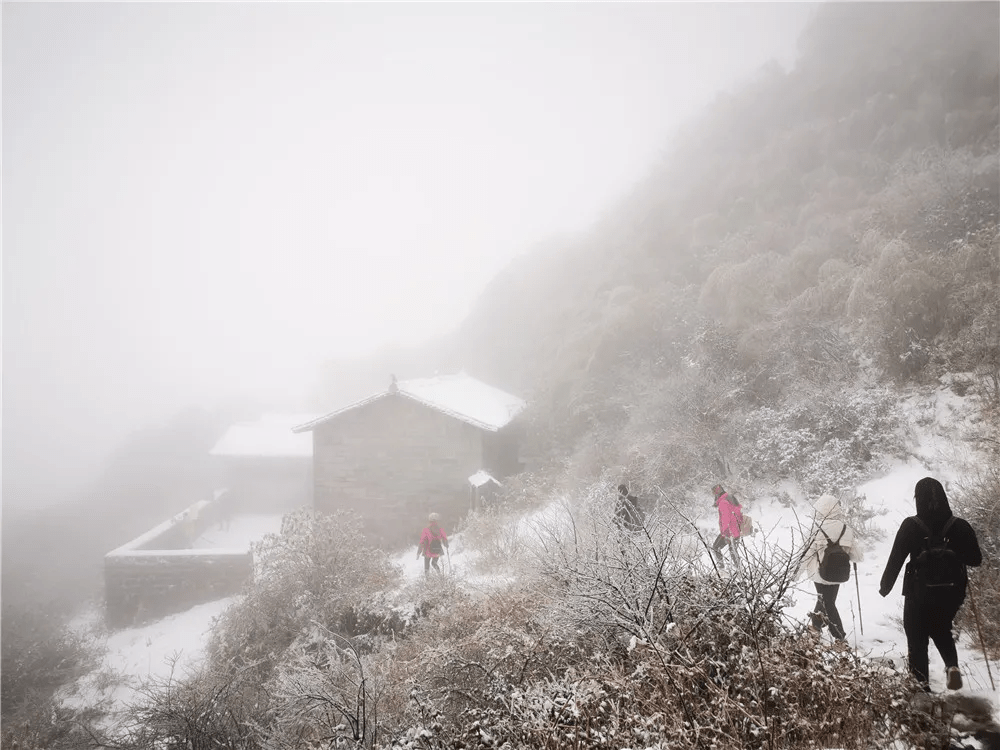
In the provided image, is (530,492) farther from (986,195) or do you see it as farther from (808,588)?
(986,195)

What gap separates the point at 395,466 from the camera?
17.9 metres

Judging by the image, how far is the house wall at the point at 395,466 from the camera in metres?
17.5

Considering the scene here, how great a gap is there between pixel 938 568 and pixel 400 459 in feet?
53.1

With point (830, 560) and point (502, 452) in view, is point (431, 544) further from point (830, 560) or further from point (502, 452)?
point (502, 452)

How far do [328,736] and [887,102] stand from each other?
94.3 feet

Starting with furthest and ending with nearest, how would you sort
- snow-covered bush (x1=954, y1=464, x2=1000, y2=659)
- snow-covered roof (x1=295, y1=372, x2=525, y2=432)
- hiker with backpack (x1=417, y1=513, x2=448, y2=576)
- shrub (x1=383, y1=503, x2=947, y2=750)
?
snow-covered roof (x1=295, y1=372, x2=525, y2=432) < hiker with backpack (x1=417, y1=513, x2=448, y2=576) < snow-covered bush (x1=954, y1=464, x2=1000, y2=659) < shrub (x1=383, y1=503, x2=947, y2=750)

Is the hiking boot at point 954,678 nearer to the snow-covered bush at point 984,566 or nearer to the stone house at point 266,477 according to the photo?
the snow-covered bush at point 984,566

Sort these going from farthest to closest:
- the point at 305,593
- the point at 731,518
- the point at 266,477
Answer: the point at 266,477 < the point at 305,593 < the point at 731,518

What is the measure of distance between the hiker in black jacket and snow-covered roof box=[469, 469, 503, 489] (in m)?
13.4

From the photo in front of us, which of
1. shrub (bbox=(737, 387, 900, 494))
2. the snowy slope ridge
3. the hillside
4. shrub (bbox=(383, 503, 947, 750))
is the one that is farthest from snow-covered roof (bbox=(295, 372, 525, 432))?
shrub (bbox=(383, 503, 947, 750))

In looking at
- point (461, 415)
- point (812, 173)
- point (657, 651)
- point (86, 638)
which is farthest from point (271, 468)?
point (812, 173)

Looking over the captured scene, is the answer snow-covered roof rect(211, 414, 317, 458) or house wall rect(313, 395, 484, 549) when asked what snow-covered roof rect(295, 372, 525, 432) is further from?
snow-covered roof rect(211, 414, 317, 458)

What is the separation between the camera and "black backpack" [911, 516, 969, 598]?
142 inches

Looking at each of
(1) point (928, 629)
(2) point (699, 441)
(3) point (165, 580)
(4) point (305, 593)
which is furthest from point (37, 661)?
(1) point (928, 629)
